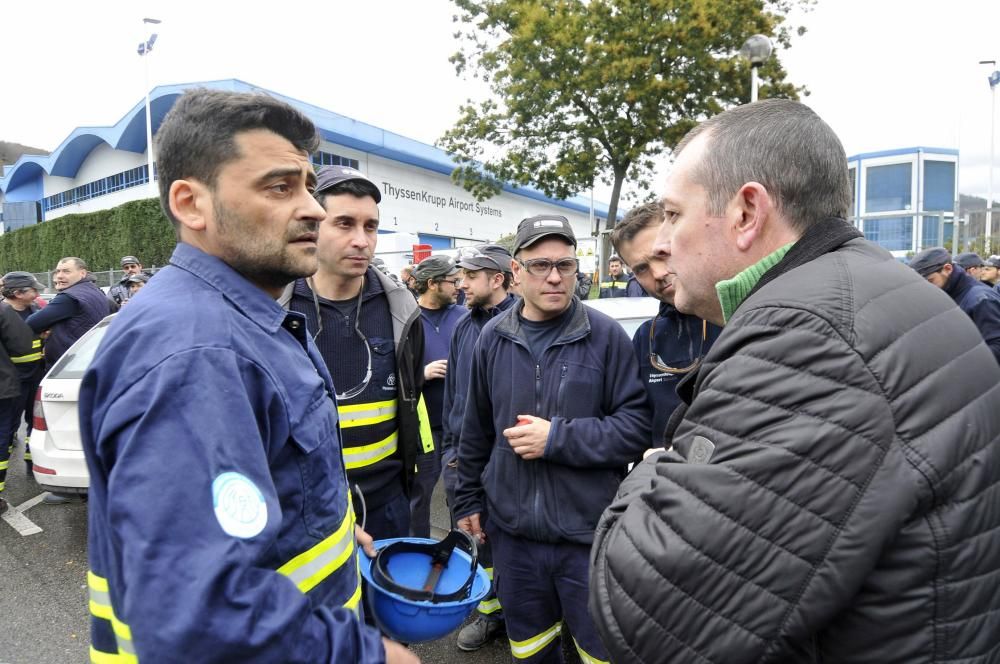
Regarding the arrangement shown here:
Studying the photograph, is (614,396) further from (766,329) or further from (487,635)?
(487,635)

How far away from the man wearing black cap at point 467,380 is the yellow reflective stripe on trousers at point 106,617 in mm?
1810

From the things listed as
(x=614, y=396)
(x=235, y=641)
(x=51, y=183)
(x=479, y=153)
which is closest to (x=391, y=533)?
(x=614, y=396)

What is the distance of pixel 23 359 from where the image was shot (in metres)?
6.49

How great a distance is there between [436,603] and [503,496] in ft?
3.03

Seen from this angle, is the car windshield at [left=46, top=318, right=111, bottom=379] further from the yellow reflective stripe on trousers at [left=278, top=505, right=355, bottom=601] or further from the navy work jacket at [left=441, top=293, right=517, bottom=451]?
the yellow reflective stripe on trousers at [left=278, top=505, right=355, bottom=601]

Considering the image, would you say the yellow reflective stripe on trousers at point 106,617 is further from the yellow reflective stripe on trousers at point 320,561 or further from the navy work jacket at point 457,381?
the navy work jacket at point 457,381

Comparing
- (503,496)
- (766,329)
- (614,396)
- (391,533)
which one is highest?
(766,329)

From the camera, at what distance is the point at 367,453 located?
2.73 metres

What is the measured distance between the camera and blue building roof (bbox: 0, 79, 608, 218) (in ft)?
106

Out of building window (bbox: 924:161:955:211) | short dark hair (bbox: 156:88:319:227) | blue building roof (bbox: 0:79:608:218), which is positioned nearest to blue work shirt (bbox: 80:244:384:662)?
short dark hair (bbox: 156:88:319:227)

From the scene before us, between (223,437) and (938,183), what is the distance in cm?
8040

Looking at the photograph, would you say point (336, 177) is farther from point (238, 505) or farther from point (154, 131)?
point (154, 131)

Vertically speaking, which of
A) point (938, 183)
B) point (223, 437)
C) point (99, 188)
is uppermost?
point (938, 183)

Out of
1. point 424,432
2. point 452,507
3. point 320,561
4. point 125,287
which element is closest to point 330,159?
point 125,287
